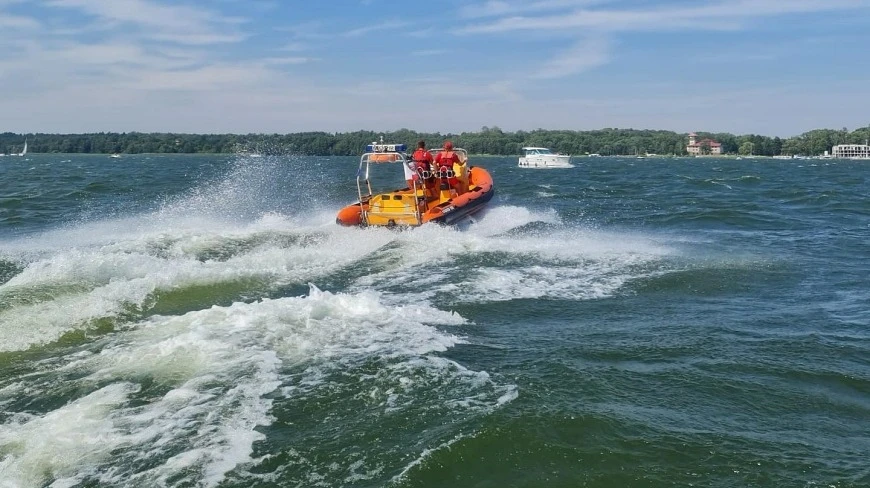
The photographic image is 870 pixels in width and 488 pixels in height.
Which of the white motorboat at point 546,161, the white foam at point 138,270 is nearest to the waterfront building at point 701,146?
the white motorboat at point 546,161

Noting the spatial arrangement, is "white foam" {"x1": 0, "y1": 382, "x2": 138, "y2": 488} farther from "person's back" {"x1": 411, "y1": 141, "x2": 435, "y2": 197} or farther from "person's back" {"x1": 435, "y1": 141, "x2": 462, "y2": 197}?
"person's back" {"x1": 435, "y1": 141, "x2": 462, "y2": 197}

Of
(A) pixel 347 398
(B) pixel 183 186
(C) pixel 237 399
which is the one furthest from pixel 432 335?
(B) pixel 183 186

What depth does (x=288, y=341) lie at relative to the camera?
7219mm

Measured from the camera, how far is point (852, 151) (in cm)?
10369

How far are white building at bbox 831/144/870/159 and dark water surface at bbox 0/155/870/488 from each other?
104 metres

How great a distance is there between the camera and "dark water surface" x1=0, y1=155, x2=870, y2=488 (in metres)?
4.75

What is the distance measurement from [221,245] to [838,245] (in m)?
12.4

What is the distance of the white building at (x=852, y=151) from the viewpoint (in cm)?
10131

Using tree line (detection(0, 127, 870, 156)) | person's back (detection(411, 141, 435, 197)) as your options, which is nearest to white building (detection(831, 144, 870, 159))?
tree line (detection(0, 127, 870, 156))

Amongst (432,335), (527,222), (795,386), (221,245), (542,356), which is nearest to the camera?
(795,386)

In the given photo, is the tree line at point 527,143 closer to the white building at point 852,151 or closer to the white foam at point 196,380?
the white building at point 852,151

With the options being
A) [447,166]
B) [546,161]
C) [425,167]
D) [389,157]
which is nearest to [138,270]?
[389,157]

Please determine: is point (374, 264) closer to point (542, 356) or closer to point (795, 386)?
point (542, 356)

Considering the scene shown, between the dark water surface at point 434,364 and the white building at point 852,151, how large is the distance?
104 m
